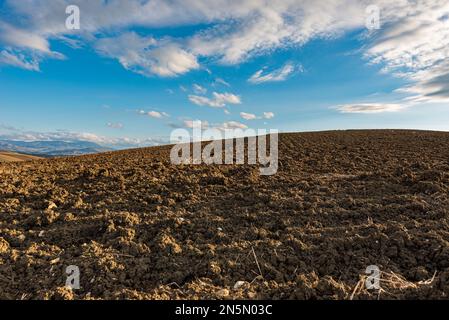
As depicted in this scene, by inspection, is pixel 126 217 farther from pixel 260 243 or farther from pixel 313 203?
pixel 313 203

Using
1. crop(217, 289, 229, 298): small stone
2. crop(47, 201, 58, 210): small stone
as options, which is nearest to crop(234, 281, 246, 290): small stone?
crop(217, 289, 229, 298): small stone

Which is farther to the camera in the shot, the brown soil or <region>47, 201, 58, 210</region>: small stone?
<region>47, 201, 58, 210</region>: small stone

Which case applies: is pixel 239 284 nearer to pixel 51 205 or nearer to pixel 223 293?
pixel 223 293

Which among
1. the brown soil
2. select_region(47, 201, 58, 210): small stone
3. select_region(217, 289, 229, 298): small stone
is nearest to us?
select_region(217, 289, 229, 298): small stone

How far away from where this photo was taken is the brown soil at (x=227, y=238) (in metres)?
3.61

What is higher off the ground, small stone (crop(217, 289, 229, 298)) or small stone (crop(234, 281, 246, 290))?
small stone (crop(217, 289, 229, 298))

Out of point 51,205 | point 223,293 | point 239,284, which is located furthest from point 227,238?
point 51,205

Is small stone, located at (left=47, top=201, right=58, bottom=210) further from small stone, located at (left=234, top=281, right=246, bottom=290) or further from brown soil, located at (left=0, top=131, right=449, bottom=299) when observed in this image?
small stone, located at (left=234, top=281, right=246, bottom=290)

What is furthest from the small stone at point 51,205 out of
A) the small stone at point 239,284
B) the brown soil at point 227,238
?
the small stone at point 239,284

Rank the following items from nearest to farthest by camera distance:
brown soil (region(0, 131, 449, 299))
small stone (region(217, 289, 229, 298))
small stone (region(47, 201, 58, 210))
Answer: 1. small stone (region(217, 289, 229, 298))
2. brown soil (region(0, 131, 449, 299))
3. small stone (region(47, 201, 58, 210))

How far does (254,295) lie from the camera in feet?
11.2

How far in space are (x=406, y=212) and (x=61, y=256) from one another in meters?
6.30

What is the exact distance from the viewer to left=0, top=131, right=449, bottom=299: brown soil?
11.9 ft
